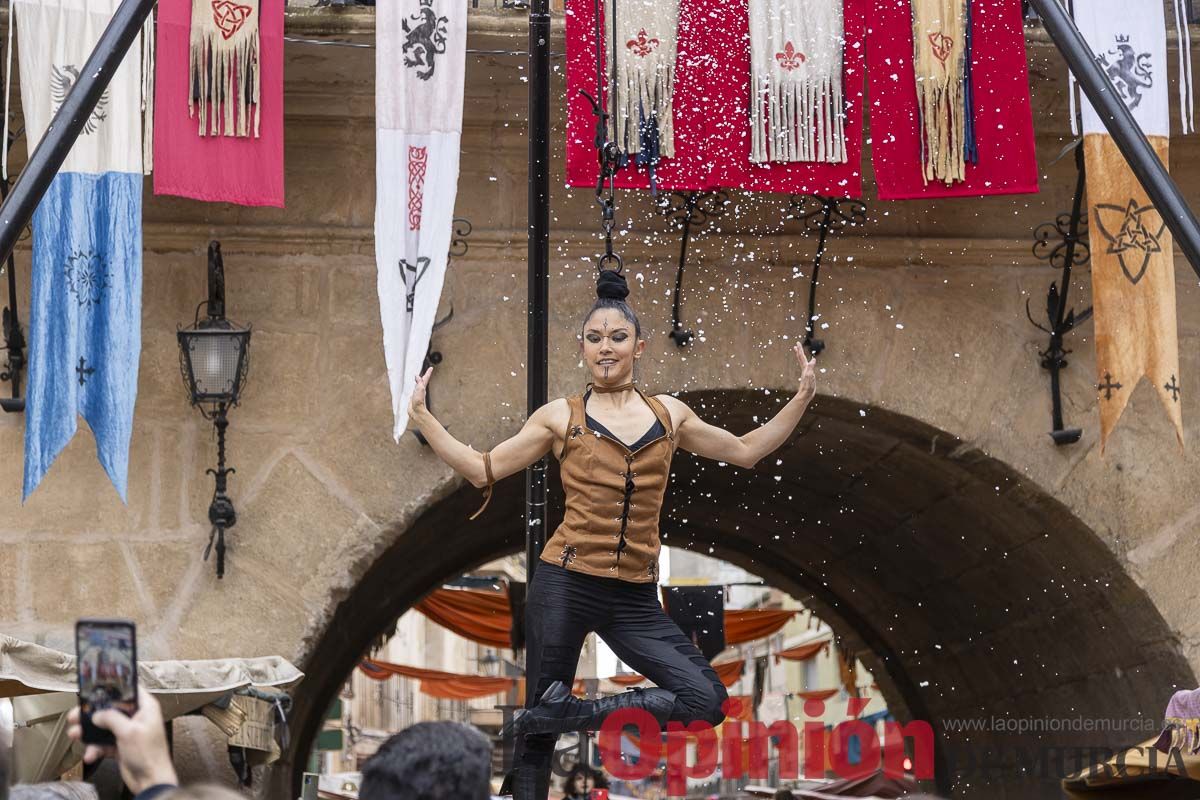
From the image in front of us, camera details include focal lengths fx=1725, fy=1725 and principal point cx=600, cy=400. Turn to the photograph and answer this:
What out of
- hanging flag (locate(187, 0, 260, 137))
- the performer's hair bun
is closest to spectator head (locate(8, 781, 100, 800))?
the performer's hair bun

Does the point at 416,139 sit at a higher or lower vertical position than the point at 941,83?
lower

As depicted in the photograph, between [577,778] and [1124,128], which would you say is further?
[577,778]

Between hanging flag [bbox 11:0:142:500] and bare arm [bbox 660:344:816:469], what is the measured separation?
9.42 feet

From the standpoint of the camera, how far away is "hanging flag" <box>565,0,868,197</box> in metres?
7.18

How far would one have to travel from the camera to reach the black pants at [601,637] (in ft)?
15.9

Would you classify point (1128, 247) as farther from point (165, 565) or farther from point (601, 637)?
point (165, 565)

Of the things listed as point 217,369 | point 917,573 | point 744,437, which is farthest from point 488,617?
point 744,437

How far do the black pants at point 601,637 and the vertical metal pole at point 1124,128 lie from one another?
78.6 inches

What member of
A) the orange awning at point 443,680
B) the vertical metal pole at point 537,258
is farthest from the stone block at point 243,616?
the orange awning at point 443,680

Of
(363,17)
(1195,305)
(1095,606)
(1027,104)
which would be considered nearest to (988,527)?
(1095,606)

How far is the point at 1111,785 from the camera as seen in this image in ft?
20.6

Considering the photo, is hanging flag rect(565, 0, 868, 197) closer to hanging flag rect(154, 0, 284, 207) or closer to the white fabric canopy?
hanging flag rect(154, 0, 284, 207)

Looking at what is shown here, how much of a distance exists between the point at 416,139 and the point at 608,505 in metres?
2.55

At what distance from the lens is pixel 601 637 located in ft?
16.3
